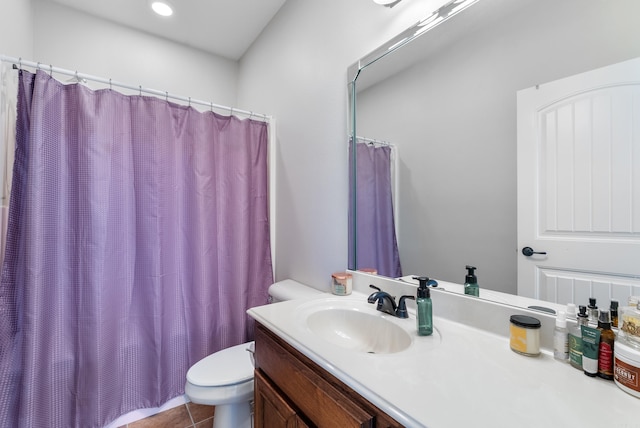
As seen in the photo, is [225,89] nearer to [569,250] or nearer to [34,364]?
[34,364]

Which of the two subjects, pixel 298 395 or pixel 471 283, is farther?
pixel 471 283

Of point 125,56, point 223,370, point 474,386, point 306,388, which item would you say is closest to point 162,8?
point 125,56

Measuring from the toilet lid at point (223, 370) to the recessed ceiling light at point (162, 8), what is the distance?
222cm

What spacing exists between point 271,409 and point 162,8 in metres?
2.42

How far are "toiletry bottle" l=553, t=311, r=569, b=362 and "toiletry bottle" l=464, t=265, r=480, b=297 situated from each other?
233 millimetres

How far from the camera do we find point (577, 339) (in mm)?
637

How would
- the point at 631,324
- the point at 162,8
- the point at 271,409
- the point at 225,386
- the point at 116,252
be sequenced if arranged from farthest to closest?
the point at 162,8, the point at 116,252, the point at 225,386, the point at 271,409, the point at 631,324

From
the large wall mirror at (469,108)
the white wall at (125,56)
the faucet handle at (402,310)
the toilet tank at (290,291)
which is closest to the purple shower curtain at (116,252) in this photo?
the toilet tank at (290,291)

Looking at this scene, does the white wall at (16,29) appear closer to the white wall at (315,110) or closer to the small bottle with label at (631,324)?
the white wall at (315,110)

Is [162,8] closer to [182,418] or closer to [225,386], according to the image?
[225,386]

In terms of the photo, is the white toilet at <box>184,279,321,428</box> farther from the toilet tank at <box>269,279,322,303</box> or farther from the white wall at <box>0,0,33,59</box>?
the white wall at <box>0,0,33,59</box>

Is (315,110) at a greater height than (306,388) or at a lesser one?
greater

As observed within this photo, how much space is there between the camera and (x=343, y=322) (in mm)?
1104

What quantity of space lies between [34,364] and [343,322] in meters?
1.40
